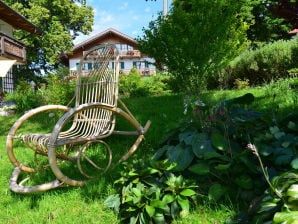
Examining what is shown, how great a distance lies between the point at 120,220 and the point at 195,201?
1.82 ft

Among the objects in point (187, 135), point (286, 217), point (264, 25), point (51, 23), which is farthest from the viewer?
point (51, 23)

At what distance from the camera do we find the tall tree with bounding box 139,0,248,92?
21.0ft

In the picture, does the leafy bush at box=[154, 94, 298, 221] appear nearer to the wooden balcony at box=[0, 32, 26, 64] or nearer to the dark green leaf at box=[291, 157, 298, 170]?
the dark green leaf at box=[291, 157, 298, 170]

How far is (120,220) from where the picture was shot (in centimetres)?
296

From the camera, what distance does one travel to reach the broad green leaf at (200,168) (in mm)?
2974

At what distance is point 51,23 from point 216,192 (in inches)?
1383

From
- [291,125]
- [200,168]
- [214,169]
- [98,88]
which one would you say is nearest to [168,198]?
[200,168]

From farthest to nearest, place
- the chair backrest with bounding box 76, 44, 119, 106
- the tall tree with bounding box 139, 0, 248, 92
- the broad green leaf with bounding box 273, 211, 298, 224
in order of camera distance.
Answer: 1. the tall tree with bounding box 139, 0, 248, 92
2. the chair backrest with bounding box 76, 44, 119, 106
3. the broad green leaf with bounding box 273, 211, 298, 224

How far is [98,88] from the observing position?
480cm

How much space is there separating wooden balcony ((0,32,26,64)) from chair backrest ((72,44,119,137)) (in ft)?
55.8

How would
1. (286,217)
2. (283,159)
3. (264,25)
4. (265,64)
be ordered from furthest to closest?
(264,25), (265,64), (283,159), (286,217)

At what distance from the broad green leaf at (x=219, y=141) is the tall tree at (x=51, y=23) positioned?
33.2m

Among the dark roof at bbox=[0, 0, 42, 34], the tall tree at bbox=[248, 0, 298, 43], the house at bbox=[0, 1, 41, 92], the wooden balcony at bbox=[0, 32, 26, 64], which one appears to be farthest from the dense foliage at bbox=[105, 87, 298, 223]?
the tall tree at bbox=[248, 0, 298, 43]

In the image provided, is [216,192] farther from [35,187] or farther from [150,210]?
[35,187]
